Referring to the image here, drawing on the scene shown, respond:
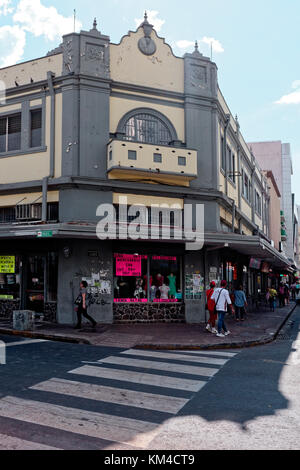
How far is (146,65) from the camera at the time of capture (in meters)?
17.2

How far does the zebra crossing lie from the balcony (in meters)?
8.09

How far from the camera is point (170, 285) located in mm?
16844

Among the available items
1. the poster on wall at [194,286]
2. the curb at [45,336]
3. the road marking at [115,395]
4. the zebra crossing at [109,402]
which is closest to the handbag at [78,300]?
the curb at [45,336]

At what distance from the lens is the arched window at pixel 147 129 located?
16.7 metres

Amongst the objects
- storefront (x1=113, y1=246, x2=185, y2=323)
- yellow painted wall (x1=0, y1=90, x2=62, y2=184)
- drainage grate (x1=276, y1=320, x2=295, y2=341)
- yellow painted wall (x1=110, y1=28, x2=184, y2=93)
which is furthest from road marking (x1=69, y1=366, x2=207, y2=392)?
yellow painted wall (x1=110, y1=28, x2=184, y2=93)

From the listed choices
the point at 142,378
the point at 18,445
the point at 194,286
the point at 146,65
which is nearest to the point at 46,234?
the point at 194,286

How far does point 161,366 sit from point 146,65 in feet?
41.5

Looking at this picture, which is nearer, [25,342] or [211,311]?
[25,342]

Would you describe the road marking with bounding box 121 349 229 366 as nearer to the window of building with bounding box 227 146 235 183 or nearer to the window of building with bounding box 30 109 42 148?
the window of building with bounding box 30 109 42 148

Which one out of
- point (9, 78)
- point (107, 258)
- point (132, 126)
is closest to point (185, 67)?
point (132, 126)

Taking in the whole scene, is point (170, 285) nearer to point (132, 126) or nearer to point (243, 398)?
point (132, 126)

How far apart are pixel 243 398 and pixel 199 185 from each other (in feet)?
38.8

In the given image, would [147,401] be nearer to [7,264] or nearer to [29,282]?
[29,282]

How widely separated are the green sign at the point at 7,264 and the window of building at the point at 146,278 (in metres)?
4.07
